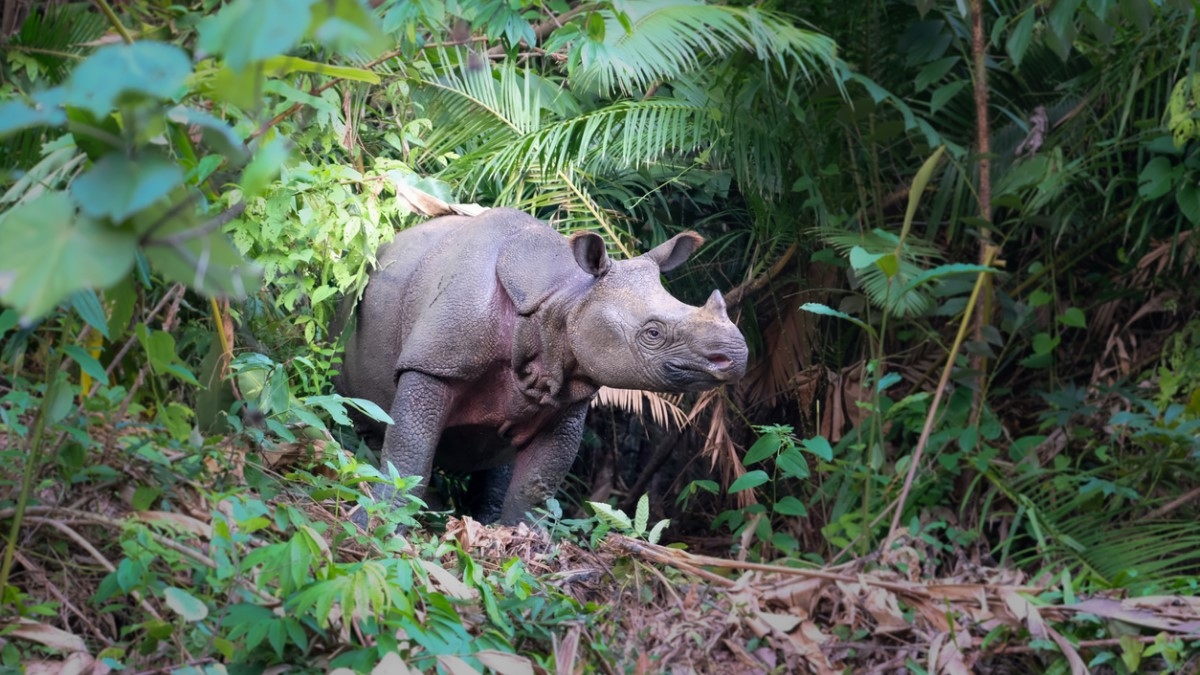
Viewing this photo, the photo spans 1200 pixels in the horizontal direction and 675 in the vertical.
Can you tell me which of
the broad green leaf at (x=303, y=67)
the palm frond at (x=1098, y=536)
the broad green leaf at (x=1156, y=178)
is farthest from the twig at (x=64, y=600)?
the broad green leaf at (x=1156, y=178)

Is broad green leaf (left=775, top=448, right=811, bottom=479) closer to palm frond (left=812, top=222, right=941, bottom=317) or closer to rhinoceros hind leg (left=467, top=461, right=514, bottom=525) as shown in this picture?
palm frond (left=812, top=222, right=941, bottom=317)

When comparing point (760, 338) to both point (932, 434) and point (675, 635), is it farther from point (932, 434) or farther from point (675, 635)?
point (675, 635)

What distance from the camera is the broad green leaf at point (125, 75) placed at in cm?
149

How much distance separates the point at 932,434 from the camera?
5.45 metres

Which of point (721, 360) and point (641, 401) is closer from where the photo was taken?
point (721, 360)

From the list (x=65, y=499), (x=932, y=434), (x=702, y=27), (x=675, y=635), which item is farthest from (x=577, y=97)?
(x=65, y=499)

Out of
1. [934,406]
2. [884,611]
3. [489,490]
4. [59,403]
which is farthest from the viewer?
[489,490]

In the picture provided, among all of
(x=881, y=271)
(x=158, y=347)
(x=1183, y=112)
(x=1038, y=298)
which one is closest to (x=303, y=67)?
(x=158, y=347)

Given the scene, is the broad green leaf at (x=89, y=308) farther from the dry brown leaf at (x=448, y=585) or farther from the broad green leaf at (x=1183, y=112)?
the broad green leaf at (x=1183, y=112)

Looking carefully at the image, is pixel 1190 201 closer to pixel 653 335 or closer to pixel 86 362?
pixel 653 335

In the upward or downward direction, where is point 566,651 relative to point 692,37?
downward

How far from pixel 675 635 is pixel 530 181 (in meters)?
3.09

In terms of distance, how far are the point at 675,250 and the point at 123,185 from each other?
3.51 m

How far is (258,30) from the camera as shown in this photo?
1.42 metres
